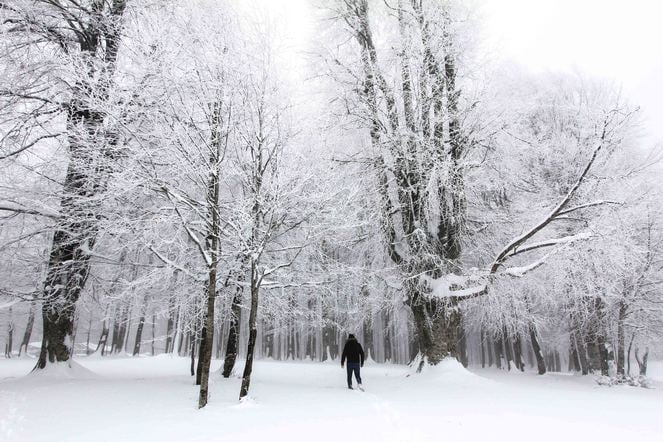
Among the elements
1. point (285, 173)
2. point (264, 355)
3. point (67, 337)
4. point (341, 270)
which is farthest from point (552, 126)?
point (264, 355)

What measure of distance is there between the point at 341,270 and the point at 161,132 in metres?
5.65

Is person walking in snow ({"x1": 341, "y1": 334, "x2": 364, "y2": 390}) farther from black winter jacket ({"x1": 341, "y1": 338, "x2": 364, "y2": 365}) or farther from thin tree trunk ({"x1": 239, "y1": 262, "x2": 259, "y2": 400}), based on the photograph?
thin tree trunk ({"x1": 239, "y1": 262, "x2": 259, "y2": 400})

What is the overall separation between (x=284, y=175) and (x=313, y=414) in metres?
4.57

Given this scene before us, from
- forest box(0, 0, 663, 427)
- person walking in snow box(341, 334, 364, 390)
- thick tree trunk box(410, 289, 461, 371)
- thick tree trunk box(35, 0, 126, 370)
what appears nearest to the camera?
forest box(0, 0, 663, 427)

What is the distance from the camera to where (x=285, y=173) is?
861 cm

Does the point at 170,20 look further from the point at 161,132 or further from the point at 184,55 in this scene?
the point at 161,132

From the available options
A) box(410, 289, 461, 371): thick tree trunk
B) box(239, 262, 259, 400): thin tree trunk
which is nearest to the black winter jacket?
box(410, 289, 461, 371): thick tree trunk

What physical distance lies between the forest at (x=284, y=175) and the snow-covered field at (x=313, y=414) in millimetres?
1091

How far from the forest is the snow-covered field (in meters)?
1.09

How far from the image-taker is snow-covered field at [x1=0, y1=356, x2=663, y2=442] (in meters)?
5.48

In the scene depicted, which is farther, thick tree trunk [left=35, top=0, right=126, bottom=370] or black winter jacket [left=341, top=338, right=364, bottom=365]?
black winter jacket [left=341, top=338, right=364, bottom=365]

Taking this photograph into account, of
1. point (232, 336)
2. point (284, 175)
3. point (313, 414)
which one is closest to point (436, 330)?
point (313, 414)

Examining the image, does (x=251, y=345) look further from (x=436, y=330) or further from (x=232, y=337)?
(x=436, y=330)

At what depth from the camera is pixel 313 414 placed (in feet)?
22.2
